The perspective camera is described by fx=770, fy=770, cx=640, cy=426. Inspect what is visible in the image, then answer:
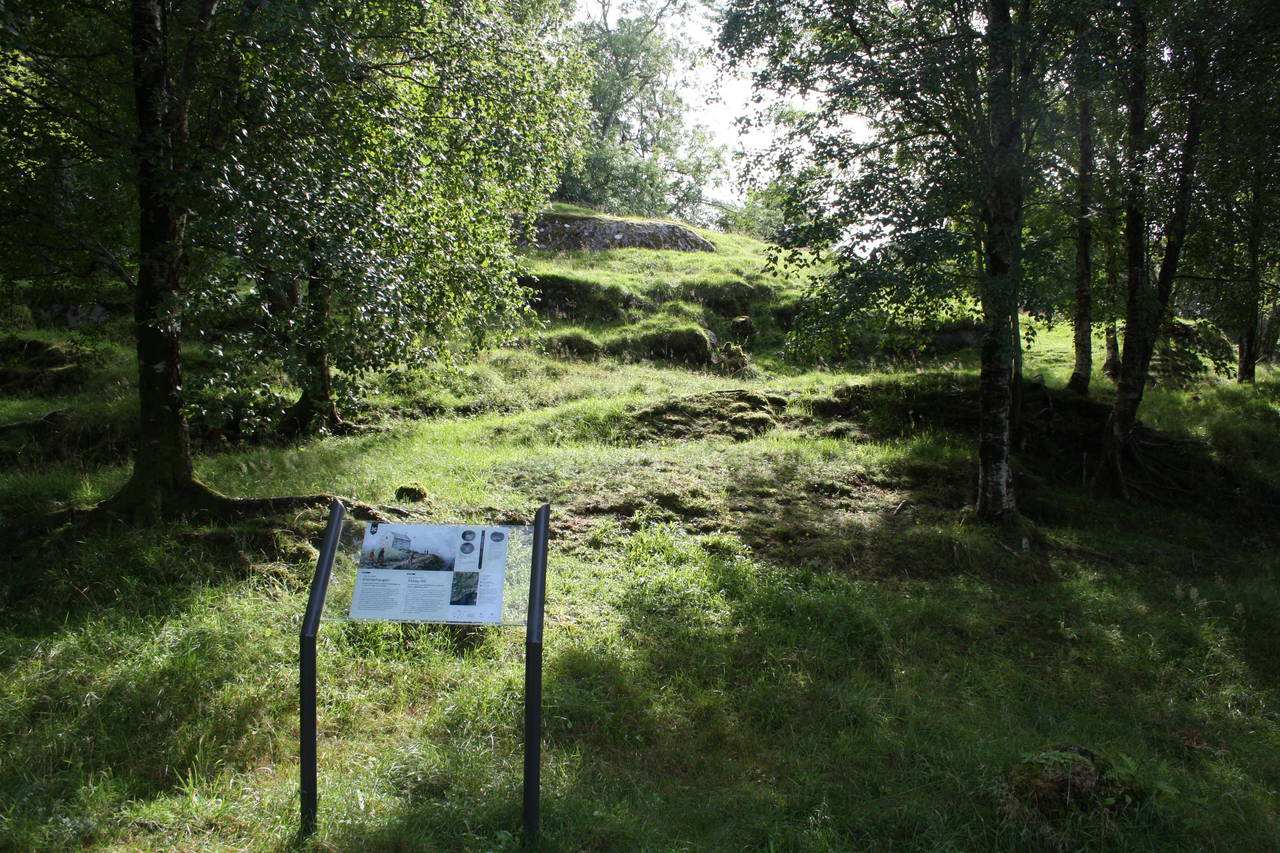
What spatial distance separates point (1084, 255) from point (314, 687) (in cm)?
1288

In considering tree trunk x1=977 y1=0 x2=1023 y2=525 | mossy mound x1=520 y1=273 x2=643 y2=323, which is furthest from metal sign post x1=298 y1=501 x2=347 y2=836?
mossy mound x1=520 y1=273 x2=643 y2=323

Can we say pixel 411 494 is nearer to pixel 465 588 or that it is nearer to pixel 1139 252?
pixel 465 588

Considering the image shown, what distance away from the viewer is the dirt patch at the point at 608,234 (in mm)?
22250

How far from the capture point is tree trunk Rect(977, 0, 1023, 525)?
27.8 feet

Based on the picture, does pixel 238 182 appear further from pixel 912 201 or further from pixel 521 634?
pixel 912 201

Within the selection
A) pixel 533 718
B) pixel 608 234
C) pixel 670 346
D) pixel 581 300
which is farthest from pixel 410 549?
pixel 608 234

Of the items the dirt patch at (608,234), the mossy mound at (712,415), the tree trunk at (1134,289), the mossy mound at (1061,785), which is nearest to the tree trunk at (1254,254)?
the tree trunk at (1134,289)

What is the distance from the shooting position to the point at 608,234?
75.3ft

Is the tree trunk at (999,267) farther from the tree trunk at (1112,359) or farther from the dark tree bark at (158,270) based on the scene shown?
the dark tree bark at (158,270)

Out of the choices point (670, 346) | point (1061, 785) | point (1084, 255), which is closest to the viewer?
point (1061, 785)

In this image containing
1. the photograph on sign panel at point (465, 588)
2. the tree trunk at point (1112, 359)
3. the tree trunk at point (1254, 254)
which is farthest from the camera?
the tree trunk at point (1112, 359)

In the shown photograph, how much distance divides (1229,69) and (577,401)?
1054cm

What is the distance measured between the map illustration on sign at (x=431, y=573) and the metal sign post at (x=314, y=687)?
134 millimetres

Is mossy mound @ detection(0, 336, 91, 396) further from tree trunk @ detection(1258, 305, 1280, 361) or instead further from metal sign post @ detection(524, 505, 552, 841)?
tree trunk @ detection(1258, 305, 1280, 361)
